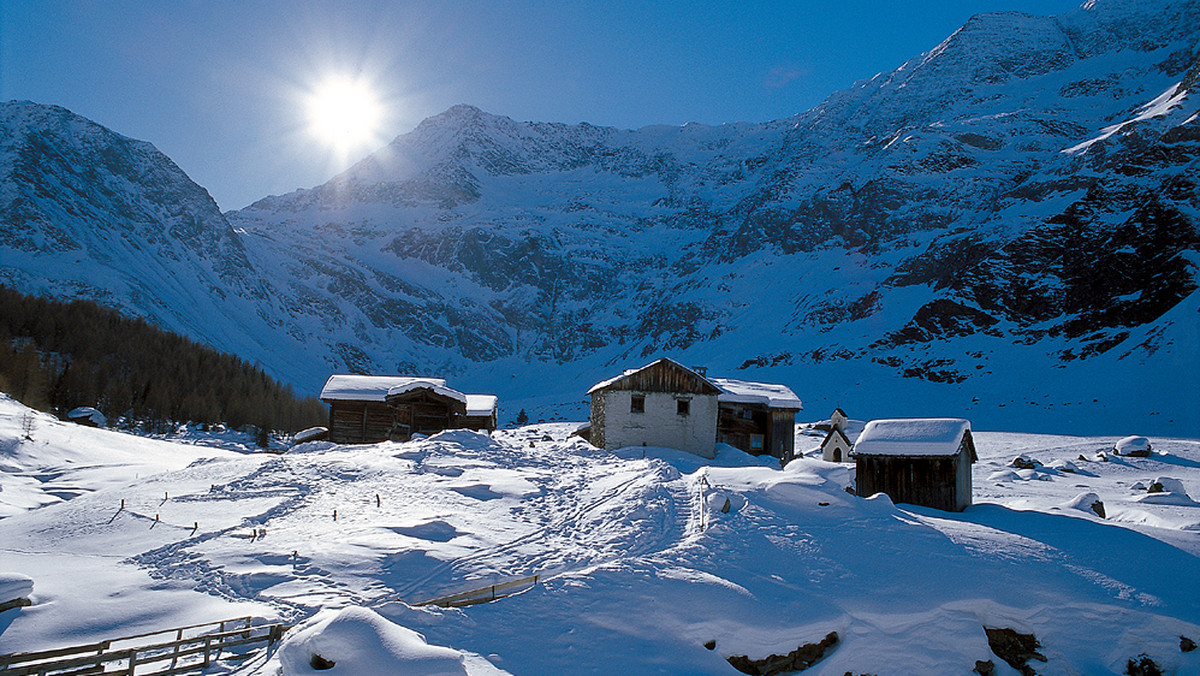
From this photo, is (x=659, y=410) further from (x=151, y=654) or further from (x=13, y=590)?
(x=13, y=590)

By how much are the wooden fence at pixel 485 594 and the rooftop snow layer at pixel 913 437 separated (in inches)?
534

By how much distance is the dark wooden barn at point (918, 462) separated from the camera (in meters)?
19.9

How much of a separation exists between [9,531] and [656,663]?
55.4 feet

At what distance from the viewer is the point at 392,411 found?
37.9 m

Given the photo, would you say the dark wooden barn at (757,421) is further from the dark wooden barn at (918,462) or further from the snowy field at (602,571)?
the snowy field at (602,571)

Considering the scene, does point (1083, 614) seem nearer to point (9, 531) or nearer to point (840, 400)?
point (9, 531)

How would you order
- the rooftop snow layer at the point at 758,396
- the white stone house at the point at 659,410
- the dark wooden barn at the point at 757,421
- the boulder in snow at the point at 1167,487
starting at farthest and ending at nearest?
the dark wooden barn at the point at 757,421, the rooftop snow layer at the point at 758,396, the white stone house at the point at 659,410, the boulder in snow at the point at 1167,487

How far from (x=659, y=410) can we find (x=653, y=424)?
2.56 feet

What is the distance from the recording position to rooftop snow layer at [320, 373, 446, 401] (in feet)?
124

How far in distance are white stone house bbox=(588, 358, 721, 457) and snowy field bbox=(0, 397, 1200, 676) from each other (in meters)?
10.6

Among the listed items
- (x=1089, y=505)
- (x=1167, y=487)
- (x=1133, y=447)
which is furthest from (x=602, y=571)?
(x=1133, y=447)

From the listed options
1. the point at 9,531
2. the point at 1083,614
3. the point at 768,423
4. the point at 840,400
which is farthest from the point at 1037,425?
the point at 9,531

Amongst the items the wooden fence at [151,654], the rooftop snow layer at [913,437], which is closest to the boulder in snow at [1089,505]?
the rooftop snow layer at [913,437]

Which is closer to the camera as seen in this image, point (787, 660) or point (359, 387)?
point (787, 660)
